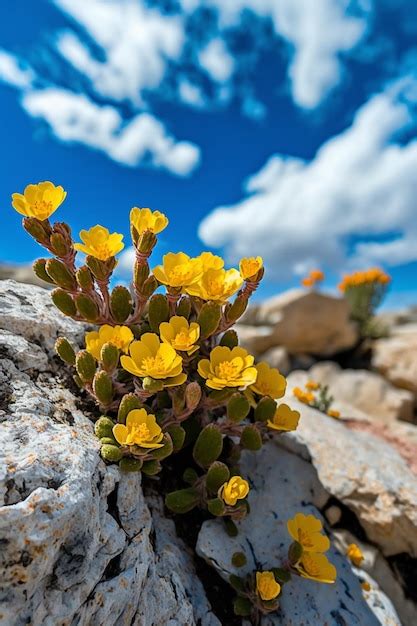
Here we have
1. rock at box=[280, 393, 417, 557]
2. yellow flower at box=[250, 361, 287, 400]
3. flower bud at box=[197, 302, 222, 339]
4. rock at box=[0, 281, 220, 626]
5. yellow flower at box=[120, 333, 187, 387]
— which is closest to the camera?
rock at box=[0, 281, 220, 626]

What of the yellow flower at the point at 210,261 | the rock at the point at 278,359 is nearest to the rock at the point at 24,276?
the rock at the point at 278,359

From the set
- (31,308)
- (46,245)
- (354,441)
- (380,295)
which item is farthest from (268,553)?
(380,295)

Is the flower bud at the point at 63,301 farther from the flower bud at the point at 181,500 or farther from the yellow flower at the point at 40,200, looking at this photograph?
the flower bud at the point at 181,500

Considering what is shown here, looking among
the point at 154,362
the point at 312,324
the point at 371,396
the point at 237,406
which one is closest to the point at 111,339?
the point at 154,362

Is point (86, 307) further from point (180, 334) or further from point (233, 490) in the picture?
point (233, 490)

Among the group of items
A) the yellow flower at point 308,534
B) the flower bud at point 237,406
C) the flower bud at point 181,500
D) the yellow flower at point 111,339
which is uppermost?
the yellow flower at point 111,339

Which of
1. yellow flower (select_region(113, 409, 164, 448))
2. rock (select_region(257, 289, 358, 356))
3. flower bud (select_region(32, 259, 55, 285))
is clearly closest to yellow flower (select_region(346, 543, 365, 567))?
yellow flower (select_region(113, 409, 164, 448))

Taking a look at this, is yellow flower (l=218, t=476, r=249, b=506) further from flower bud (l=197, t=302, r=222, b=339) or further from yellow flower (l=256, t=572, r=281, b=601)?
flower bud (l=197, t=302, r=222, b=339)
